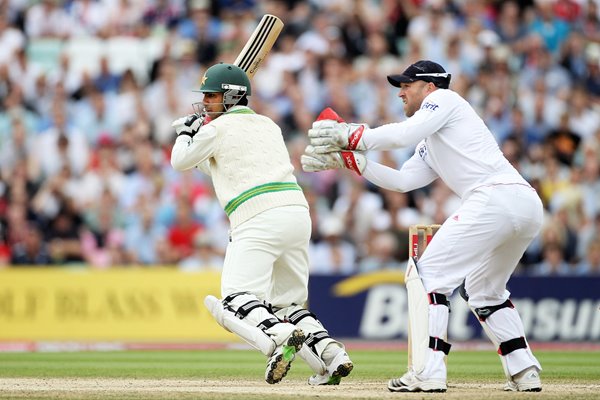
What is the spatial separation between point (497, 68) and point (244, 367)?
325 inches

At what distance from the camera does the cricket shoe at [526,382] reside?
25.0 ft

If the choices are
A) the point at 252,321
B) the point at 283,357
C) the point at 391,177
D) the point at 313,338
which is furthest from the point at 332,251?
the point at 283,357

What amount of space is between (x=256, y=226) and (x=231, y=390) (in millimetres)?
1072

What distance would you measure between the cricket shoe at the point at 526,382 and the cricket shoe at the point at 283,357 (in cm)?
145

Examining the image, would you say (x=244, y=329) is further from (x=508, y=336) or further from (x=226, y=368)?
(x=226, y=368)

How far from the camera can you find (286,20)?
18.1m

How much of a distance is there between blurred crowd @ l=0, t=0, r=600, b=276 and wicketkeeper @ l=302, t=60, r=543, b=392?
729 cm

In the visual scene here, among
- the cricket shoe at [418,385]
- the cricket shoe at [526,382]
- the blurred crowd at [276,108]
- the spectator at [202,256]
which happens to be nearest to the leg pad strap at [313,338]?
the cricket shoe at [418,385]

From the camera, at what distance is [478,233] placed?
292 inches

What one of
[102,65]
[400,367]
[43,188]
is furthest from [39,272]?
[400,367]

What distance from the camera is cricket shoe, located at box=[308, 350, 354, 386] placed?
7918 mm

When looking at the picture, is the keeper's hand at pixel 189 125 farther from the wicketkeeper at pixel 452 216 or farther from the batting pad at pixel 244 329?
the batting pad at pixel 244 329

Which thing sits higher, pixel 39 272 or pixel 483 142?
pixel 483 142

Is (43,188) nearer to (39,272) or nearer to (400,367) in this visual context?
(39,272)
